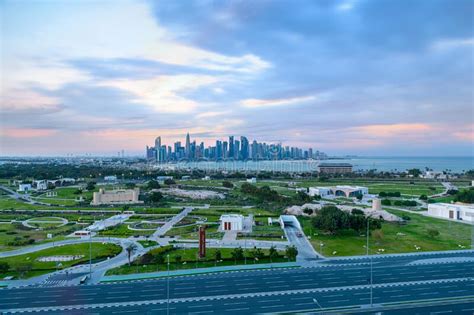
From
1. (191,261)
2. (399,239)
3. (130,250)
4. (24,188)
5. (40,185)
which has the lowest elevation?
(191,261)

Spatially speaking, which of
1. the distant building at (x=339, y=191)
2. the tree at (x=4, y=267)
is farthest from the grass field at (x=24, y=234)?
the distant building at (x=339, y=191)

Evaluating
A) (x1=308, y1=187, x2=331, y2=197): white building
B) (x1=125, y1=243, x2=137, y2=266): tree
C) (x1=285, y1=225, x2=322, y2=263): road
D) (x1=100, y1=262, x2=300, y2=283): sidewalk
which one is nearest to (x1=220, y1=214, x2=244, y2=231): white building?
(x1=285, y1=225, x2=322, y2=263): road

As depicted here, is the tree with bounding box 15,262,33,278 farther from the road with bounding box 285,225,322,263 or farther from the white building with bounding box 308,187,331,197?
the white building with bounding box 308,187,331,197

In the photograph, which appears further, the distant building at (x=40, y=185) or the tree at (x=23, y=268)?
the distant building at (x=40, y=185)

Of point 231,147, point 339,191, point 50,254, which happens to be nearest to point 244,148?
point 231,147

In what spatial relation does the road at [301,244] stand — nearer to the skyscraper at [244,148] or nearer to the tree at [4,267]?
the tree at [4,267]

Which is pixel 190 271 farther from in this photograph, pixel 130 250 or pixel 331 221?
pixel 331 221
